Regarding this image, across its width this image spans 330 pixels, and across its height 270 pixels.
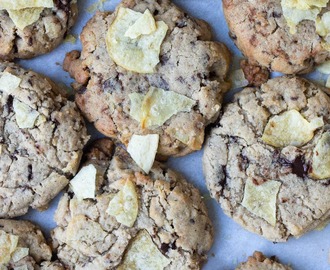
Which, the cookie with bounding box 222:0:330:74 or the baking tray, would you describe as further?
the baking tray

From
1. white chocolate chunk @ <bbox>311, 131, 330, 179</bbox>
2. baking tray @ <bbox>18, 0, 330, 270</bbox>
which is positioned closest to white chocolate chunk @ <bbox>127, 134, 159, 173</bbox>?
baking tray @ <bbox>18, 0, 330, 270</bbox>

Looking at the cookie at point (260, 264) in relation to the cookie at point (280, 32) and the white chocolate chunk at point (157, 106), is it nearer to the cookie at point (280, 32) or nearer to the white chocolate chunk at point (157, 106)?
the white chocolate chunk at point (157, 106)

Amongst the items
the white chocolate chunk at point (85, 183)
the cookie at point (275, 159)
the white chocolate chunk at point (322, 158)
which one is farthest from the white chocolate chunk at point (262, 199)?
the white chocolate chunk at point (85, 183)

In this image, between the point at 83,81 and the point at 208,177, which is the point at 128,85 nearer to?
the point at 83,81

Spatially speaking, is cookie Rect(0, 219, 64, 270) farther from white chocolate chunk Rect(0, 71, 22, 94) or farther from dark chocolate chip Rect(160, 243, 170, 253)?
white chocolate chunk Rect(0, 71, 22, 94)

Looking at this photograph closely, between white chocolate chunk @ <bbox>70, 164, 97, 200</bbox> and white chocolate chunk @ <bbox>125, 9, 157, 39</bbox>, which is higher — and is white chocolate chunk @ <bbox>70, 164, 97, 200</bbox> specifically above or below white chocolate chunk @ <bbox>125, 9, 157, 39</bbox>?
below

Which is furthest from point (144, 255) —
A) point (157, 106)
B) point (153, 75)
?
point (153, 75)

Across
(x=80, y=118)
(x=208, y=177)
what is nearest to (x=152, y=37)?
(x=80, y=118)

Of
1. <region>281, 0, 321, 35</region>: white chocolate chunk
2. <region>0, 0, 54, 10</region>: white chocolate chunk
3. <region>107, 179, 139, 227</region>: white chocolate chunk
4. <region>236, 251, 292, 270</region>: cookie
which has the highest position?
<region>281, 0, 321, 35</region>: white chocolate chunk
